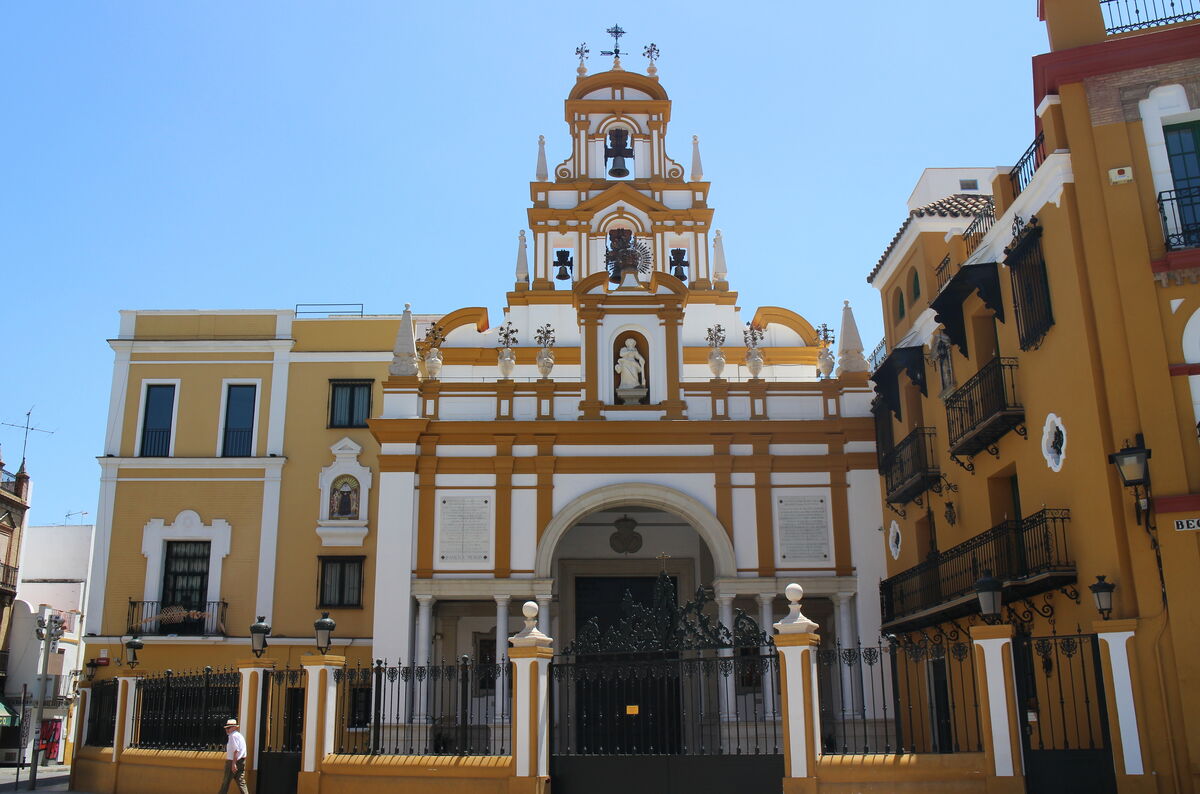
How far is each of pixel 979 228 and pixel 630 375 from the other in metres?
8.06

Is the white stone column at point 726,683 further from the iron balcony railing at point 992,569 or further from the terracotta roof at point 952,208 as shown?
the terracotta roof at point 952,208

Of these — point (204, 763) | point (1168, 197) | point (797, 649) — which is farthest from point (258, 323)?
point (1168, 197)

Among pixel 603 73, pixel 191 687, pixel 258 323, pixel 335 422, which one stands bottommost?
pixel 191 687

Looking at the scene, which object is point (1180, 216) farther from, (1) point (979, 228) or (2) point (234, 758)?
(2) point (234, 758)

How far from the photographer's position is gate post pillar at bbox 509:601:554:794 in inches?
550

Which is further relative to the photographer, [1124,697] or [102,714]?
[102,714]

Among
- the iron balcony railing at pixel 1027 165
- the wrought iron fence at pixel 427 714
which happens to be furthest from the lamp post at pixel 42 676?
the iron balcony railing at pixel 1027 165

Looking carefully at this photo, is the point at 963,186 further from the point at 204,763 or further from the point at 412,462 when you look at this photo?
the point at 204,763

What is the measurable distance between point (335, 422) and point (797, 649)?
53.0 feet

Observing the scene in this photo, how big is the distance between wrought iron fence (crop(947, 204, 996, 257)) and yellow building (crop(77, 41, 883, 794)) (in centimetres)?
557

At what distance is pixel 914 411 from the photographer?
21.6m

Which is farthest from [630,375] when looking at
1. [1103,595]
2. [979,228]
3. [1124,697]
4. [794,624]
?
[1124,697]

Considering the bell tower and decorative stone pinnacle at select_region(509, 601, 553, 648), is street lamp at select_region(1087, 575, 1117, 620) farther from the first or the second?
the bell tower

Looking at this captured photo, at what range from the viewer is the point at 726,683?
21.3 metres
